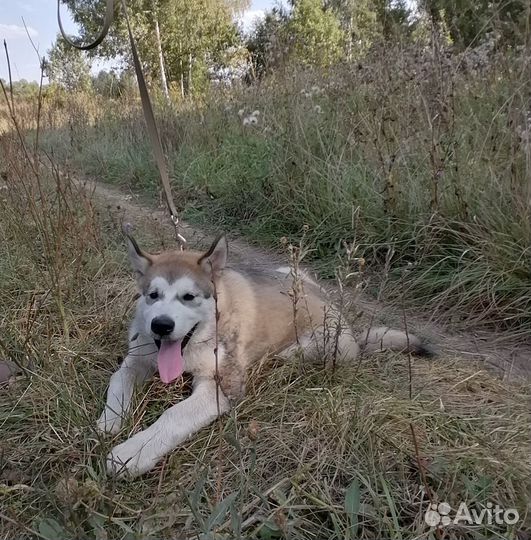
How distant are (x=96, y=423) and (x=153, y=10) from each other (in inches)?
720

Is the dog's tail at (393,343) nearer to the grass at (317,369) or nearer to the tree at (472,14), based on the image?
the grass at (317,369)

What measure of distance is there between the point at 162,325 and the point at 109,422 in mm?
445

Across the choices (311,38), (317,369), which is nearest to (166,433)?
(317,369)

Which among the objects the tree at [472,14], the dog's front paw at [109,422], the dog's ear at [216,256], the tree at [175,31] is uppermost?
the tree at [175,31]

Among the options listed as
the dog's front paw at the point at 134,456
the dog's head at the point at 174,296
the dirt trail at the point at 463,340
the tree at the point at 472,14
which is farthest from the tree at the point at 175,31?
the dog's front paw at the point at 134,456

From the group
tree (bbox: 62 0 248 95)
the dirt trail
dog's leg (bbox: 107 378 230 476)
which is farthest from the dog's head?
tree (bbox: 62 0 248 95)

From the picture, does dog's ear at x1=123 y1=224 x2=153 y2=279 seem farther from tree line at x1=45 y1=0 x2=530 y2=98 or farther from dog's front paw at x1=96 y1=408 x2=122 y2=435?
tree line at x1=45 y1=0 x2=530 y2=98

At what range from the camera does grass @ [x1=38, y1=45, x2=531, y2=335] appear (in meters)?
3.06

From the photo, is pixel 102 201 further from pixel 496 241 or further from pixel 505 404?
pixel 505 404

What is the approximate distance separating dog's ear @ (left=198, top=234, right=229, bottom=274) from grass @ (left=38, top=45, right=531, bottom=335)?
82 centimetres

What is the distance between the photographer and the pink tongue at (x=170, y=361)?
213 cm

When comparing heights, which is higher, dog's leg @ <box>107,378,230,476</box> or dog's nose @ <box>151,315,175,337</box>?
dog's nose @ <box>151,315,175,337</box>

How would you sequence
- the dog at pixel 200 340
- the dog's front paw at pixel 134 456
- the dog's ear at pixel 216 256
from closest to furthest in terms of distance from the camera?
the dog's front paw at pixel 134 456, the dog at pixel 200 340, the dog's ear at pixel 216 256

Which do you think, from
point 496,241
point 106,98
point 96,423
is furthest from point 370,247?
point 106,98
